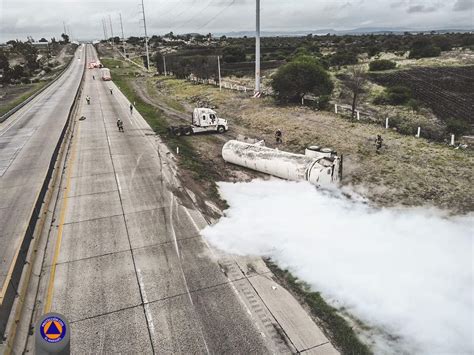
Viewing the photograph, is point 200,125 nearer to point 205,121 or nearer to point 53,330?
point 205,121

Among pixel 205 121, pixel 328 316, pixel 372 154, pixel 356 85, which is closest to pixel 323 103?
pixel 356 85

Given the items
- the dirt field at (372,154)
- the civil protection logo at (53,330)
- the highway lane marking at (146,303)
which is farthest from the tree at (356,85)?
the civil protection logo at (53,330)

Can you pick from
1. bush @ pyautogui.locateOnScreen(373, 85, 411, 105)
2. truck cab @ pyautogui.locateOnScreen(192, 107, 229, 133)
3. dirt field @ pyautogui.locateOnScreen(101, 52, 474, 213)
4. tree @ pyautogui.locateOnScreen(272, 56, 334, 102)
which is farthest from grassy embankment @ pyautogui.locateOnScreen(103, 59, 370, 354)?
bush @ pyautogui.locateOnScreen(373, 85, 411, 105)

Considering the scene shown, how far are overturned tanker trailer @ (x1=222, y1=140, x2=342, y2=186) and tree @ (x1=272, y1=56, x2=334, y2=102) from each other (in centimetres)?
2067

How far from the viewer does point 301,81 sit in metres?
41.8

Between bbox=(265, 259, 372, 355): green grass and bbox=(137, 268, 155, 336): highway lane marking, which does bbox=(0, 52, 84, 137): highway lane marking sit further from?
bbox=(265, 259, 372, 355): green grass

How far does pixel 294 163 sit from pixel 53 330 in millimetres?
16252

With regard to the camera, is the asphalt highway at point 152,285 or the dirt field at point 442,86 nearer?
the asphalt highway at point 152,285

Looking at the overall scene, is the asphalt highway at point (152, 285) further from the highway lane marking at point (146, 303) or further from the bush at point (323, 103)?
the bush at point (323, 103)

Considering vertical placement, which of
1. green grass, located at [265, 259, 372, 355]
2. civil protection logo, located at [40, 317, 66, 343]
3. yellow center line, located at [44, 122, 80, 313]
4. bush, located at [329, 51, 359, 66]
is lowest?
green grass, located at [265, 259, 372, 355]

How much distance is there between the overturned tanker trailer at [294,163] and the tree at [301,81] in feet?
67.8

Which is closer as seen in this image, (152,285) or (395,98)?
(152,285)

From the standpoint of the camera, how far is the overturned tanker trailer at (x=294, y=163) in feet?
64.8

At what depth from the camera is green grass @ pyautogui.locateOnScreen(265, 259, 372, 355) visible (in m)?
9.95
